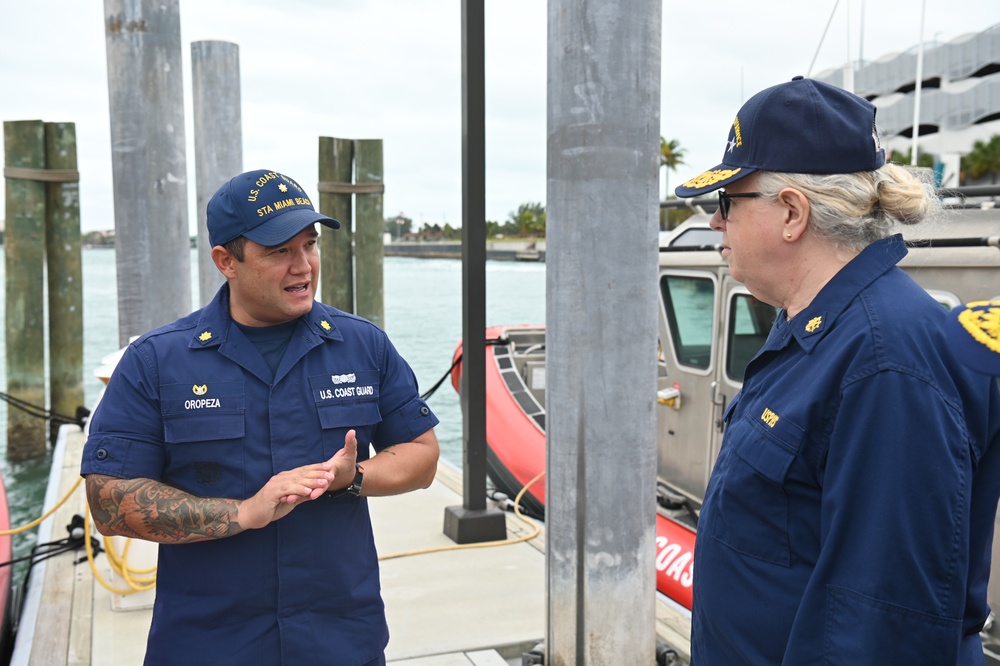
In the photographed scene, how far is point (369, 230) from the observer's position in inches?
389

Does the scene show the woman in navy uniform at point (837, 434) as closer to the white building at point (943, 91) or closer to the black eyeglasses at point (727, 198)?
the black eyeglasses at point (727, 198)

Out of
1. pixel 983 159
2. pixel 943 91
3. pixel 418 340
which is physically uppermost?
pixel 943 91

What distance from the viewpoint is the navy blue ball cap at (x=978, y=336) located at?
129cm

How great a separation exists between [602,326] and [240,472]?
148 centimetres

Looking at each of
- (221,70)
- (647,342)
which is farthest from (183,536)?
(221,70)

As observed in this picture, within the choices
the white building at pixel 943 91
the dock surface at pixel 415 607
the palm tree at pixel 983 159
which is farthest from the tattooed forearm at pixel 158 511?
the palm tree at pixel 983 159

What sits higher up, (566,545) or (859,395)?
(859,395)

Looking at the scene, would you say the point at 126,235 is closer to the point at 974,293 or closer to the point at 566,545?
the point at 566,545

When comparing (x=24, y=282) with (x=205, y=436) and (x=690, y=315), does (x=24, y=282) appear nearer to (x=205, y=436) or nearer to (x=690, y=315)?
(x=690, y=315)

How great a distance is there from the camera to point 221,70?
915 cm

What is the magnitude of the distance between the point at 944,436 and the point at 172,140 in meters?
5.24

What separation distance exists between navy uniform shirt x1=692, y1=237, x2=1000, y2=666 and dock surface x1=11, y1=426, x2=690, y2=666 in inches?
101

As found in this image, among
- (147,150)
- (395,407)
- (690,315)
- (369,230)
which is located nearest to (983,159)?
(369,230)

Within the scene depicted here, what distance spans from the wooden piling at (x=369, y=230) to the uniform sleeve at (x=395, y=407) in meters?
7.41
